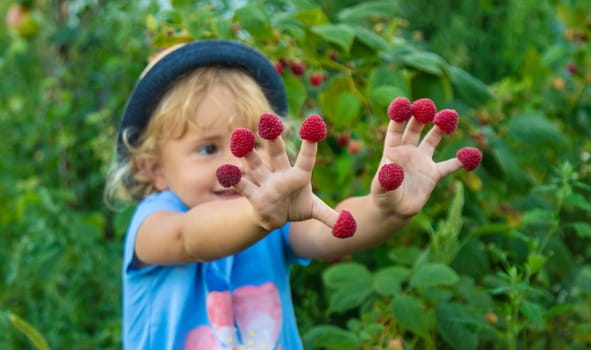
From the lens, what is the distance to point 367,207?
152 cm

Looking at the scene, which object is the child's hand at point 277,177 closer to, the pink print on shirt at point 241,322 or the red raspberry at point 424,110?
the red raspberry at point 424,110

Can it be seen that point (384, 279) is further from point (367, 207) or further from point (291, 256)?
point (367, 207)

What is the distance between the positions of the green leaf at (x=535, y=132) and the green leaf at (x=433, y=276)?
60 cm

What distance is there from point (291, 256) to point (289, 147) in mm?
299

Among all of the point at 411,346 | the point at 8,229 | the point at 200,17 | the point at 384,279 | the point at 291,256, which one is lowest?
the point at 8,229

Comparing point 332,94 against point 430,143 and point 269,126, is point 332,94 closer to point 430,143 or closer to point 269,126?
point 430,143

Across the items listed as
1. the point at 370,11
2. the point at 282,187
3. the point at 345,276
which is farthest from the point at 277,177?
the point at 370,11

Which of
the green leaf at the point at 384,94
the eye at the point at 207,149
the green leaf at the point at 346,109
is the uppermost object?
the eye at the point at 207,149

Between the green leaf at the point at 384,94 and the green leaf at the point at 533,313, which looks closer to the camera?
the green leaf at the point at 533,313

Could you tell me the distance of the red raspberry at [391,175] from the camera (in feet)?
4.18

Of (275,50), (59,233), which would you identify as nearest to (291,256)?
(275,50)

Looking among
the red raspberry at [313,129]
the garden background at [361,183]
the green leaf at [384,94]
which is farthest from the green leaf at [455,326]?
the red raspberry at [313,129]

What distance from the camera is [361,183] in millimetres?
2373

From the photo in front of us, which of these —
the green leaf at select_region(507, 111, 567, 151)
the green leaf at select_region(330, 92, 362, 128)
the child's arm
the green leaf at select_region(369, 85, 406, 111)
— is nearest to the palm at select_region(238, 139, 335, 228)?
the child's arm
